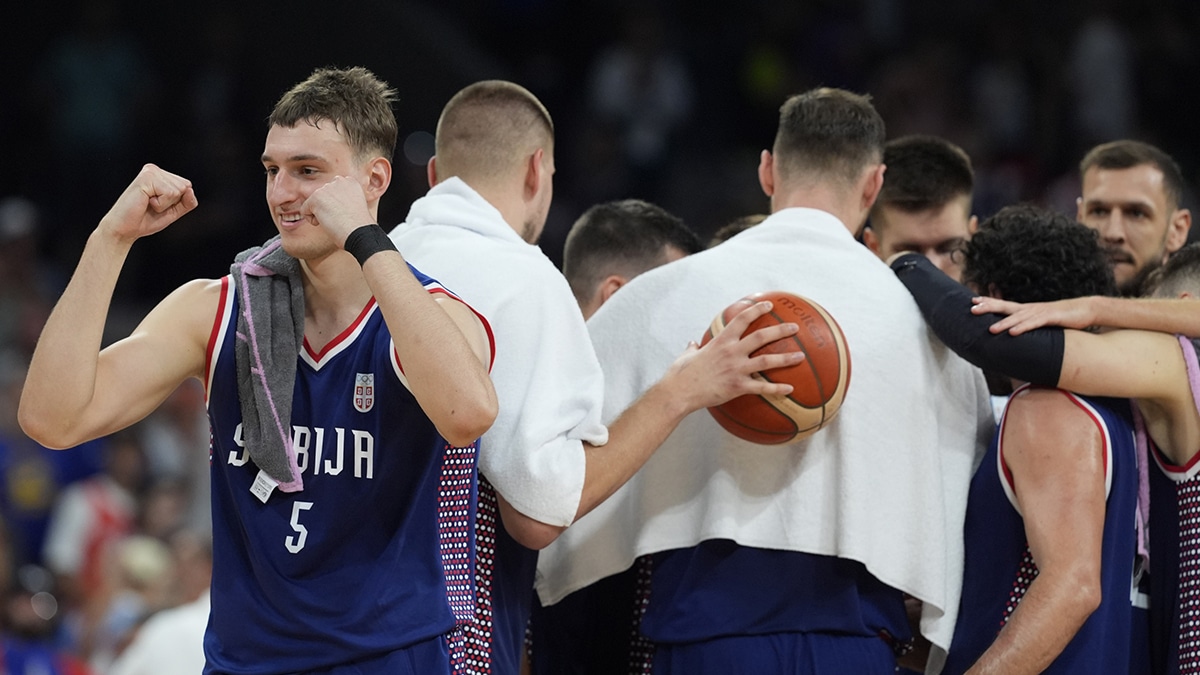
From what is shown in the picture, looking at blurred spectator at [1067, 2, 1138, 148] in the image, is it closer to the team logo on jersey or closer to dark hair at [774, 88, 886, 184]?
dark hair at [774, 88, 886, 184]

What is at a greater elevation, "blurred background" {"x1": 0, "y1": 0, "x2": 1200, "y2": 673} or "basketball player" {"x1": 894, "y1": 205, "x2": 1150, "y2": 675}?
"blurred background" {"x1": 0, "y1": 0, "x2": 1200, "y2": 673}

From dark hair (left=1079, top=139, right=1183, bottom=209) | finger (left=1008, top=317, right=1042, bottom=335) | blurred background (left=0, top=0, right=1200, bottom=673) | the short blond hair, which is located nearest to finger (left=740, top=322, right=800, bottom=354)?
finger (left=1008, top=317, right=1042, bottom=335)

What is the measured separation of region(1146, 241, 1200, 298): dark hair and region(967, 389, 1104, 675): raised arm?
2.78 feet

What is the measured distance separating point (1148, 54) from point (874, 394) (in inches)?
388

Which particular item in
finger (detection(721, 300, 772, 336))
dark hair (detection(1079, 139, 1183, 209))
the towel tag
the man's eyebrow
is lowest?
the towel tag

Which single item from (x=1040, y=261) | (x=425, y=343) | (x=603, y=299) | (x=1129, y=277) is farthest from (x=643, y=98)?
(x=425, y=343)

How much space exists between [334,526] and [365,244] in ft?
2.45

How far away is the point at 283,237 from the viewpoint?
12.9 ft

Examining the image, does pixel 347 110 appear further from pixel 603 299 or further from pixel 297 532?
pixel 603 299

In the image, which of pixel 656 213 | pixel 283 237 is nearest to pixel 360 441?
pixel 283 237

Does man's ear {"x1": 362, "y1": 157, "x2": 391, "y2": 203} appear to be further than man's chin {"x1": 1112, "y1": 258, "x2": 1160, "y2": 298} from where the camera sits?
No

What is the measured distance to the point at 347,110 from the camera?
4035mm

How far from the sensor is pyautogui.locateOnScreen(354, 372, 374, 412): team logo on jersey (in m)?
3.88

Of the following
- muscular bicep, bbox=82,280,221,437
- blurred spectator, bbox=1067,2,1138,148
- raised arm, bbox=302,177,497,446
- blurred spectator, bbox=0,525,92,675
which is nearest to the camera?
raised arm, bbox=302,177,497,446
